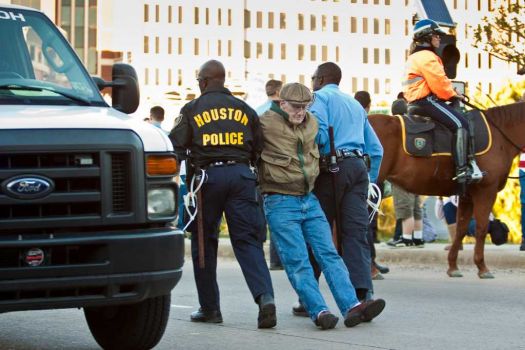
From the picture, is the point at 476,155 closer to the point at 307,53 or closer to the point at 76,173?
the point at 76,173

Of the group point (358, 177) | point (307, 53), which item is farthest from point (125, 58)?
point (358, 177)

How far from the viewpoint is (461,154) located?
52.3 ft

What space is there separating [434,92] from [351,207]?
481cm

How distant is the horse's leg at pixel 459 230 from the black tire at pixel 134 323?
752 cm

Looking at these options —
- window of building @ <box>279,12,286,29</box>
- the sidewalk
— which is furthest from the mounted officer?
window of building @ <box>279,12,286,29</box>

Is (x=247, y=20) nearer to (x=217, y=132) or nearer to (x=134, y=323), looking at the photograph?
(x=217, y=132)

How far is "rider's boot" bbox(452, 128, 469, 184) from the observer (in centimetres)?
1589

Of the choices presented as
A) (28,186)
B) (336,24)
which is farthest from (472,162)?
(336,24)

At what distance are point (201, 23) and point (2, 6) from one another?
14311 centimetres

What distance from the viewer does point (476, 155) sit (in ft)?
52.9

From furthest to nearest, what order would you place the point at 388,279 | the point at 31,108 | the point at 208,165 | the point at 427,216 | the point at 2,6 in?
the point at 427,216 < the point at 388,279 < the point at 208,165 < the point at 2,6 < the point at 31,108

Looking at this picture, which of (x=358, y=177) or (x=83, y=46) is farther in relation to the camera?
(x=83, y=46)

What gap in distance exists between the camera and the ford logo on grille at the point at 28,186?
7.64 m

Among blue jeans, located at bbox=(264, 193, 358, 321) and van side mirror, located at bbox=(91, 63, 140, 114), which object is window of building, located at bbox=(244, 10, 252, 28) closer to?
blue jeans, located at bbox=(264, 193, 358, 321)
